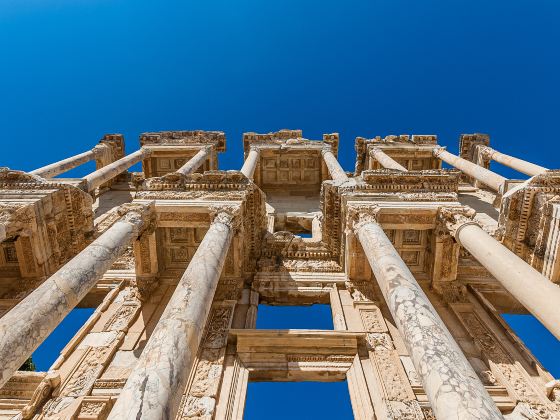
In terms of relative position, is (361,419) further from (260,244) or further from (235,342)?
(260,244)

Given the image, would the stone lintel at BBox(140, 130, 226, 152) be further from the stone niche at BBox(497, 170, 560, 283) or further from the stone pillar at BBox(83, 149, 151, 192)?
the stone niche at BBox(497, 170, 560, 283)

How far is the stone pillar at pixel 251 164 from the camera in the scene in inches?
783

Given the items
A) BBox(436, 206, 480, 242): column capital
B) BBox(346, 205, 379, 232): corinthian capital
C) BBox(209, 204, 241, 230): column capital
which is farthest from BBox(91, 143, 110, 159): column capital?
Answer: BBox(436, 206, 480, 242): column capital

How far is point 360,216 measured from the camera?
40.0ft

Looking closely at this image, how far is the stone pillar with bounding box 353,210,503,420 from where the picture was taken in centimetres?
543

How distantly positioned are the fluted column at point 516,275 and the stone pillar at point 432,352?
234 centimetres

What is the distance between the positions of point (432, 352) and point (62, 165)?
2154 cm

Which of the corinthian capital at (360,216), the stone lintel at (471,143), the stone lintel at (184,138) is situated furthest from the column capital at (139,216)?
the stone lintel at (471,143)

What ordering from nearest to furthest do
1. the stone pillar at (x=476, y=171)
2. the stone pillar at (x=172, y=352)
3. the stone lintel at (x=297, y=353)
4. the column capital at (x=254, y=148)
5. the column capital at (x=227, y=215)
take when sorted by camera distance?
the stone pillar at (x=172, y=352)
the stone lintel at (x=297, y=353)
the column capital at (x=227, y=215)
the stone pillar at (x=476, y=171)
the column capital at (x=254, y=148)

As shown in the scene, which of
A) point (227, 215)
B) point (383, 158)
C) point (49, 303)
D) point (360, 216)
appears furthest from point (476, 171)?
point (49, 303)

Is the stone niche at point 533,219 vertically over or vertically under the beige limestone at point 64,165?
under

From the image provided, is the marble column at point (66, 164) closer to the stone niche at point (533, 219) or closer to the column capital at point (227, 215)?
the column capital at point (227, 215)

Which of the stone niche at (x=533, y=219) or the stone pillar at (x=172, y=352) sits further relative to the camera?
the stone niche at (x=533, y=219)

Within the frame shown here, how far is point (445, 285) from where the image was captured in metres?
13.5
